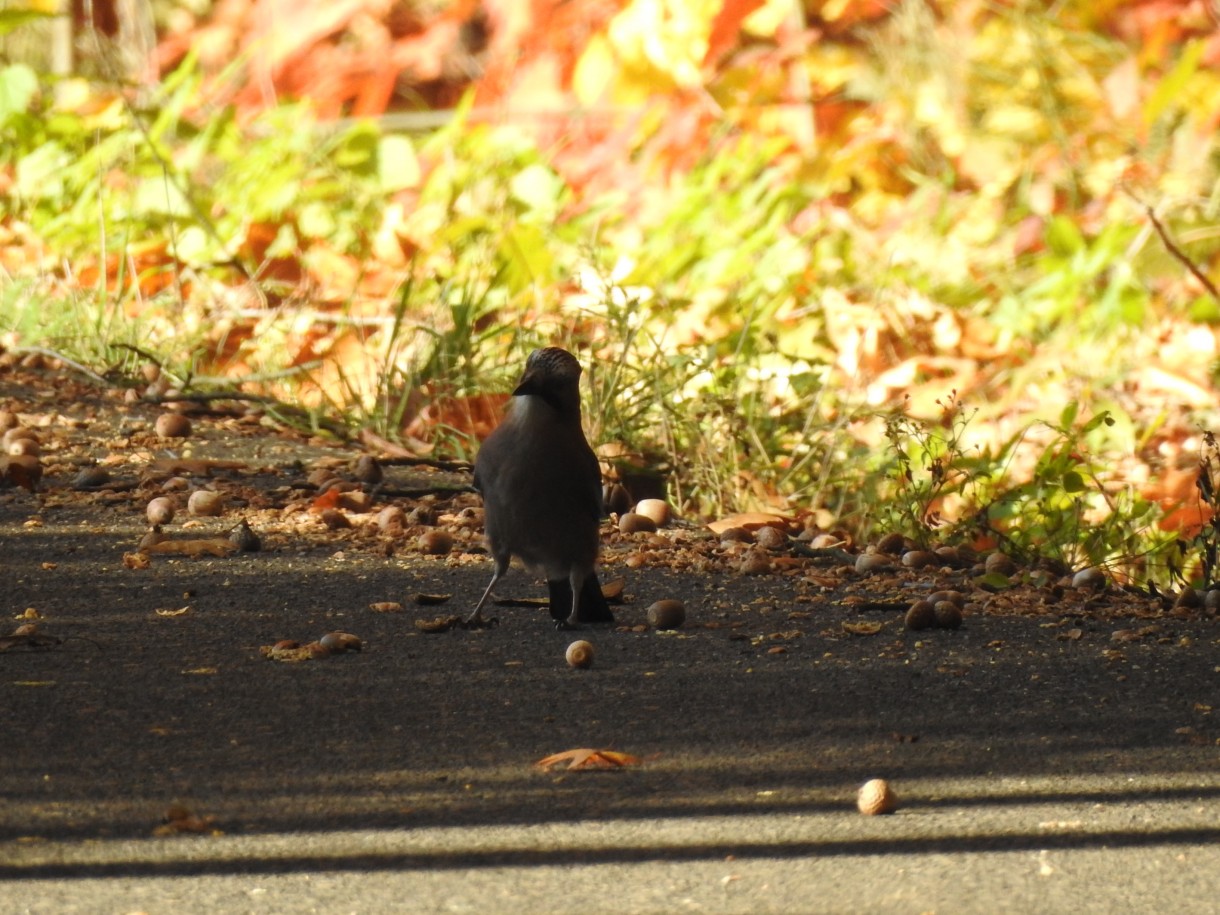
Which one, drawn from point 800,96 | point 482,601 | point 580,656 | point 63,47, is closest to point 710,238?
point 800,96

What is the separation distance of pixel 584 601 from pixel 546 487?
0.86 feet

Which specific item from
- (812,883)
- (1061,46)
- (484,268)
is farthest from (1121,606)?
(1061,46)

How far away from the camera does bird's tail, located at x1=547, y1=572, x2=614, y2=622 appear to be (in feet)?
10.9

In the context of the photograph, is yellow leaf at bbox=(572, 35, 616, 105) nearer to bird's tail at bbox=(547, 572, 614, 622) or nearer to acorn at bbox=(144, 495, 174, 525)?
acorn at bbox=(144, 495, 174, 525)

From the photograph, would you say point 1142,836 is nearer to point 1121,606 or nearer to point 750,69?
point 1121,606

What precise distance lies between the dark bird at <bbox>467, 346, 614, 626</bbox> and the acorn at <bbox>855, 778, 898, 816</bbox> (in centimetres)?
102

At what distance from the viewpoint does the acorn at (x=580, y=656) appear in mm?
3002

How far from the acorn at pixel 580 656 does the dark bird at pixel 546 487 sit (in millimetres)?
249

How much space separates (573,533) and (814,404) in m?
1.69

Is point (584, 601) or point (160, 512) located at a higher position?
point (160, 512)

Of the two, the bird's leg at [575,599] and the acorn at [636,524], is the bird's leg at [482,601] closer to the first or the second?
the bird's leg at [575,599]

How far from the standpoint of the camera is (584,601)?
332 centimetres

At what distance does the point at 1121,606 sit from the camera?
3.60 m

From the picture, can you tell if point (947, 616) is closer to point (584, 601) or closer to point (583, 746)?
point (584, 601)
